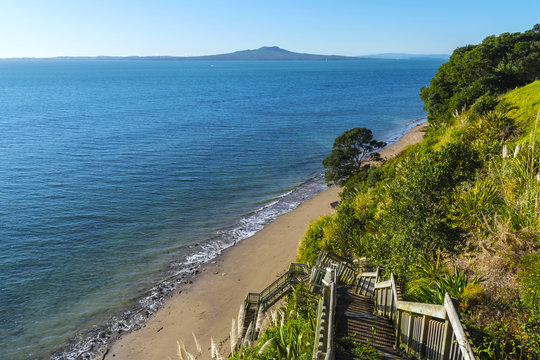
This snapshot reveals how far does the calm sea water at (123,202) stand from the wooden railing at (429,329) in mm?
17198

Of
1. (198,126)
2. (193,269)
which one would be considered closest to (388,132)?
(198,126)

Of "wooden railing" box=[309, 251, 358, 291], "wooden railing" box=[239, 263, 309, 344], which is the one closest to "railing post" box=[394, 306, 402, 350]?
"wooden railing" box=[309, 251, 358, 291]

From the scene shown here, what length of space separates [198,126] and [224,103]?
117 feet

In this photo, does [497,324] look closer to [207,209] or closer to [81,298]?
[81,298]

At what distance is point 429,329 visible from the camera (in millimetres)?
7742

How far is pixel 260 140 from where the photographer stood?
60.9 m

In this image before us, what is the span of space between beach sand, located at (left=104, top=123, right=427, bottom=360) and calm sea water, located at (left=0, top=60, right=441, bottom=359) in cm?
117

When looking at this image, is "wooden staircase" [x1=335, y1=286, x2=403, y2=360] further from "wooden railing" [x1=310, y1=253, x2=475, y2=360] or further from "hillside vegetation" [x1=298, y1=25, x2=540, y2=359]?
"hillside vegetation" [x1=298, y1=25, x2=540, y2=359]

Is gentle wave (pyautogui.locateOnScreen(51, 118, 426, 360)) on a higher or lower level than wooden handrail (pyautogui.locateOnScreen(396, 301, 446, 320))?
lower

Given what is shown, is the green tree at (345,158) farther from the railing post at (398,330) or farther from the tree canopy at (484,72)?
the railing post at (398,330)

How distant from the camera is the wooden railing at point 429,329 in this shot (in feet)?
22.0

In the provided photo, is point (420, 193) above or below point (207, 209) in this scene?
above

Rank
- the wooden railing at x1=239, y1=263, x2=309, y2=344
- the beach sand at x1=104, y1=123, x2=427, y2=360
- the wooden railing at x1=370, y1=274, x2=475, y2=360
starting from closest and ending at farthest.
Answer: the wooden railing at x1=370, y1=274, x2=475, y2=360, the wooden railing at x1=239, y1=263, x2=309, y2=344, the beach sand at x1=104, y1=123, x2=427, y2=360

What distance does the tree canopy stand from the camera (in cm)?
3341
